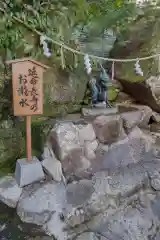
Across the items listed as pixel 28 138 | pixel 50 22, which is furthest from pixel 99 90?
pixel 28 138

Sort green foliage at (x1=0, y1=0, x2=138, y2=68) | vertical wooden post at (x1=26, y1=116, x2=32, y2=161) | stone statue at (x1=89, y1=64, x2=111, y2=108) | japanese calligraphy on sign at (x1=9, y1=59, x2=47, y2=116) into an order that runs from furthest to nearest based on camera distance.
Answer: stone statue at (x1=89, y1=64, x2=111, y2=108), green foliage at (x1=0, y1=0, x2=138, y2=68), vertical wooden post at (x1=26, y1=116, x2=32, y2=161), japanese calligraphy on sign at (x1=9, y1=59, x2=47, y2=116)

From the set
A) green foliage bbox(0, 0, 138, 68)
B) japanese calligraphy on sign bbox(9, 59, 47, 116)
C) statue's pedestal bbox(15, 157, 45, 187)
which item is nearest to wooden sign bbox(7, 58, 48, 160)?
japanese calligraphy on sign bbox(9, 59, 47, 116)

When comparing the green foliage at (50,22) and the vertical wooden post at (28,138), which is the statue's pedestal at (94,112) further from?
the vertical wooden post at (28,138)

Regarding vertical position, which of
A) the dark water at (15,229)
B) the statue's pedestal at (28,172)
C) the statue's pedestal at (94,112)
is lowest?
the dark water at (15,229)

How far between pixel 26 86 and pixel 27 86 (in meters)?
0.01

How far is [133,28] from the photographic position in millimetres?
4023

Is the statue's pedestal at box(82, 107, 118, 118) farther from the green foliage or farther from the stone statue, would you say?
the green foliage

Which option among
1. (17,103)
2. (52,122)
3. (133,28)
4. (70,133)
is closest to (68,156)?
(70,133)

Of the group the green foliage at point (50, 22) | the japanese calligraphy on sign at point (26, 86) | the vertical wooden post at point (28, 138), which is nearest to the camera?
the japanese calligraphy on sign at point (26, 86)

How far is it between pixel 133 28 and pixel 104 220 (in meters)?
3.06

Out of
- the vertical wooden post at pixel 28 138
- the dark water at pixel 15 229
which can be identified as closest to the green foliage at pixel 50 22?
the vertical wooden post at pixel 28 138

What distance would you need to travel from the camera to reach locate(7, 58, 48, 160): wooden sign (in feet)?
7.98

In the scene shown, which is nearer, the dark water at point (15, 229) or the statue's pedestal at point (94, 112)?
the dark water at point (15, 229)

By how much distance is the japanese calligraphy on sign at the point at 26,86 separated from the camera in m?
2.43
